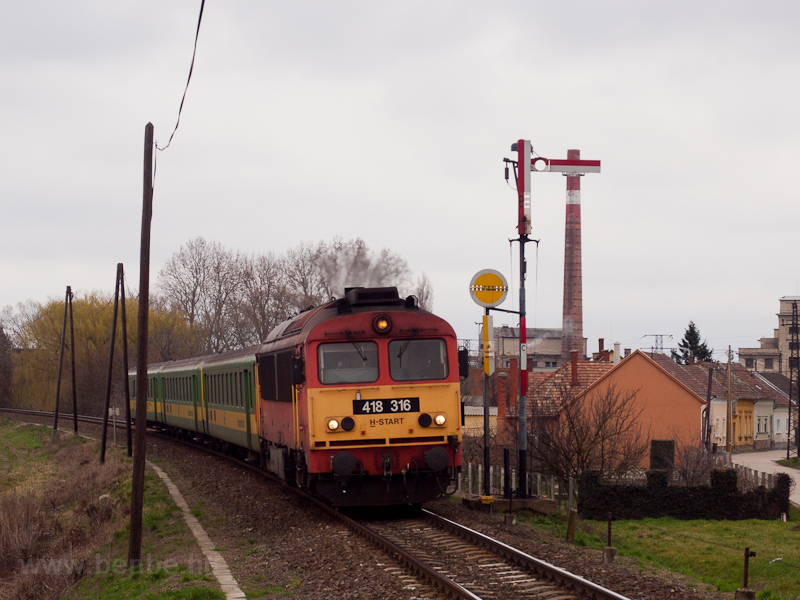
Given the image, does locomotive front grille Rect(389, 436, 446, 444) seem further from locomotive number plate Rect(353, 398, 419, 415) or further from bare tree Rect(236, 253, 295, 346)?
bare tree Rect(236, 253, 295, 346)

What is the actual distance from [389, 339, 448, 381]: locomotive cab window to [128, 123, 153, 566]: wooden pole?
363cm

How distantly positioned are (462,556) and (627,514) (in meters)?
16.0

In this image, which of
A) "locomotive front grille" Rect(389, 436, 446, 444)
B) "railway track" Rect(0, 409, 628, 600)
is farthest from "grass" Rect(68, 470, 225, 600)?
"locomotive front grille" Rect(389, 436, 446, 444)

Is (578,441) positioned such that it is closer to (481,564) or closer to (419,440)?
(419,440)

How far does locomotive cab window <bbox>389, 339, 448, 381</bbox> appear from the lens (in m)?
12.7

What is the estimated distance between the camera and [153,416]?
1503 inches

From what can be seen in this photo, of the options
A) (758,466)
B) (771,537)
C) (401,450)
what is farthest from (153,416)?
(758,466)

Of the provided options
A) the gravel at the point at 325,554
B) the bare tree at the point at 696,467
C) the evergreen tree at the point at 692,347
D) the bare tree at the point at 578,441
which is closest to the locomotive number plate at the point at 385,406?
the gravel at the point at 325,554

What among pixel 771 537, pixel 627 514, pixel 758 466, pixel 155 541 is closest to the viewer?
pixel 155 541

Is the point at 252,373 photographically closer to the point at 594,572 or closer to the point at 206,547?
the point at 206,547

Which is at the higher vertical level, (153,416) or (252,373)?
(252,373)

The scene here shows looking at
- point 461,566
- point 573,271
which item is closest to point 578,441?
point 461,566

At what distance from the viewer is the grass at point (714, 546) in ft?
43.5

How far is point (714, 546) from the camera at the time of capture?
738 inches
